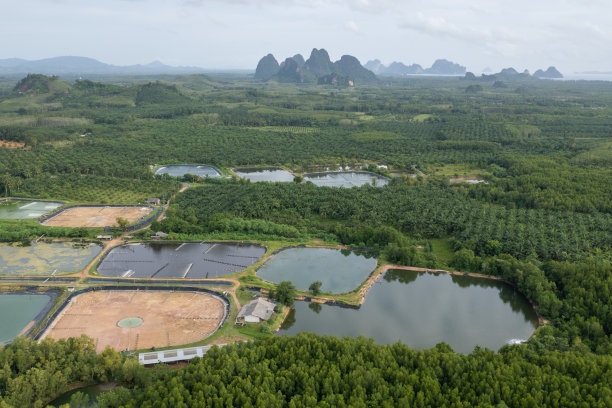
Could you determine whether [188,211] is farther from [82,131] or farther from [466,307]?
[82,131]

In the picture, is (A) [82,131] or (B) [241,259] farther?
(A) [82,131]

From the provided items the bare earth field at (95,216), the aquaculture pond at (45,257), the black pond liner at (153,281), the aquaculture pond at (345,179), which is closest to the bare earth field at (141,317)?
the black pond liner at (153,281)

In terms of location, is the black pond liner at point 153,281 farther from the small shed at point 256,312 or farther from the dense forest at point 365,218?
the dense forest at point 365,218

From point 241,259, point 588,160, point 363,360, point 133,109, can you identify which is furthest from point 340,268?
point 133,109

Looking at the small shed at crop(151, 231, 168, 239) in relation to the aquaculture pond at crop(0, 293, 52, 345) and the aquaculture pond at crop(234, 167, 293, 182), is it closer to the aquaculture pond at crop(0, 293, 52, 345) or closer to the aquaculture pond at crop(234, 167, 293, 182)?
the aquaculture pond at crop(0, 293, 52, 345)

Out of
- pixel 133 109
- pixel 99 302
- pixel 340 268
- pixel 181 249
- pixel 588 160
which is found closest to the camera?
pixel 99 302

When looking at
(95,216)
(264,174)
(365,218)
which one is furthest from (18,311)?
(264,174)

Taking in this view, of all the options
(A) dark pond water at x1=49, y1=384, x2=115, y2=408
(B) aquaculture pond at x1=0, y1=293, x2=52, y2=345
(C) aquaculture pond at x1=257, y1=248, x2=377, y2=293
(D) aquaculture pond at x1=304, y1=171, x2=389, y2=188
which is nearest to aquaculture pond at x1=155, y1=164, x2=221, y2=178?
(D) aquaculture pond at x1=304, y1=171, x2=389, y2=188
